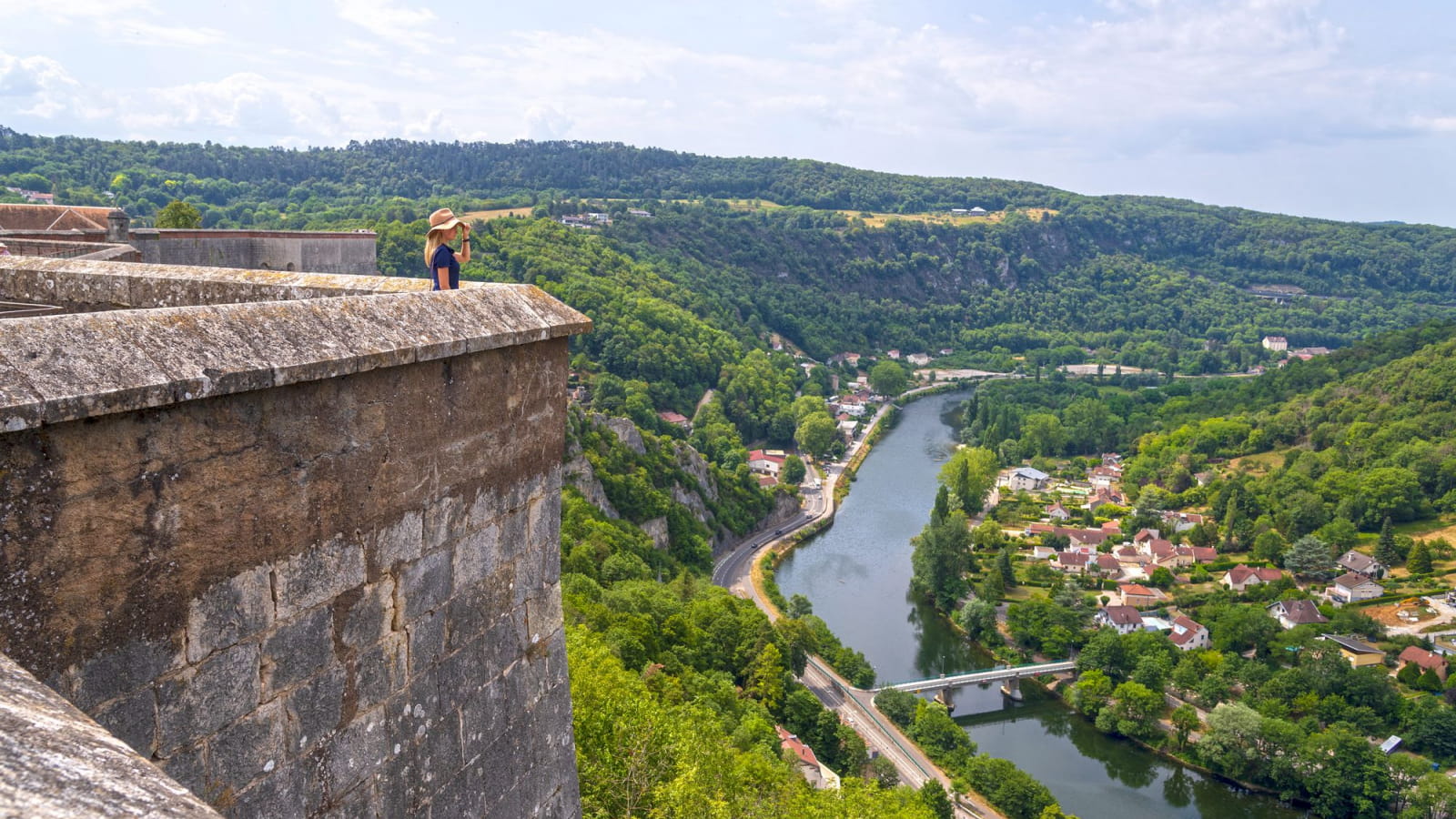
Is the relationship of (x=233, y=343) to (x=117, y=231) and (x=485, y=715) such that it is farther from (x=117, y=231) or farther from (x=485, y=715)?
(x=117, y=231)

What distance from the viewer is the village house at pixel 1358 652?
1941 inches

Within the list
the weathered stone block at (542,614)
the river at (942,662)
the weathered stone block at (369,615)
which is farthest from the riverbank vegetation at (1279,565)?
Result: the weathered stone block at (369,615)

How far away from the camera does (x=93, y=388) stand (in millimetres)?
2631

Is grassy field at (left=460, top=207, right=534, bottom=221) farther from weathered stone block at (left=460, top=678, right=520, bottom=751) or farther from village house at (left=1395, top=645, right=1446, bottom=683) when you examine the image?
weathered stone block at (left=460, top=678, right=520, bottom=751)

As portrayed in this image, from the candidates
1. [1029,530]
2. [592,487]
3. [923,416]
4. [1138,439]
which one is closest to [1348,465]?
[1138,439]

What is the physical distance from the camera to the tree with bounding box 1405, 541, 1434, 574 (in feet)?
204

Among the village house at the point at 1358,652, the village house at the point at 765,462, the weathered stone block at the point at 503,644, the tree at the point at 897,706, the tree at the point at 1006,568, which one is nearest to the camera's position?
the weathered stone block at the point at 503,644

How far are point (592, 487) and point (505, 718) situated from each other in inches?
1847

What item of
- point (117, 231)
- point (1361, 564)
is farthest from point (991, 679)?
point (117, 231)

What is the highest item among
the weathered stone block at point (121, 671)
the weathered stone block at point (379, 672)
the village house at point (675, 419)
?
the weathered stone block at point (121, 671)

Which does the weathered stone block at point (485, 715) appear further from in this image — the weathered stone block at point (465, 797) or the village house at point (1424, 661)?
the village house at point (1424, 661)

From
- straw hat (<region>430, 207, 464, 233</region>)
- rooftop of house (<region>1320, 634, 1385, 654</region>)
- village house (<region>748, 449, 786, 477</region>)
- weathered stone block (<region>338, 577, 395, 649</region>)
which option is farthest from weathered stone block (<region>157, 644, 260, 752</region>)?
village house (<region>748, 449, 786, 477</region>)

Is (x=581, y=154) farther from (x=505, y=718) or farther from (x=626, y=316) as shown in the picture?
(x=505, y=718)

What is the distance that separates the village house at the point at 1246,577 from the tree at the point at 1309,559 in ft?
6.75
